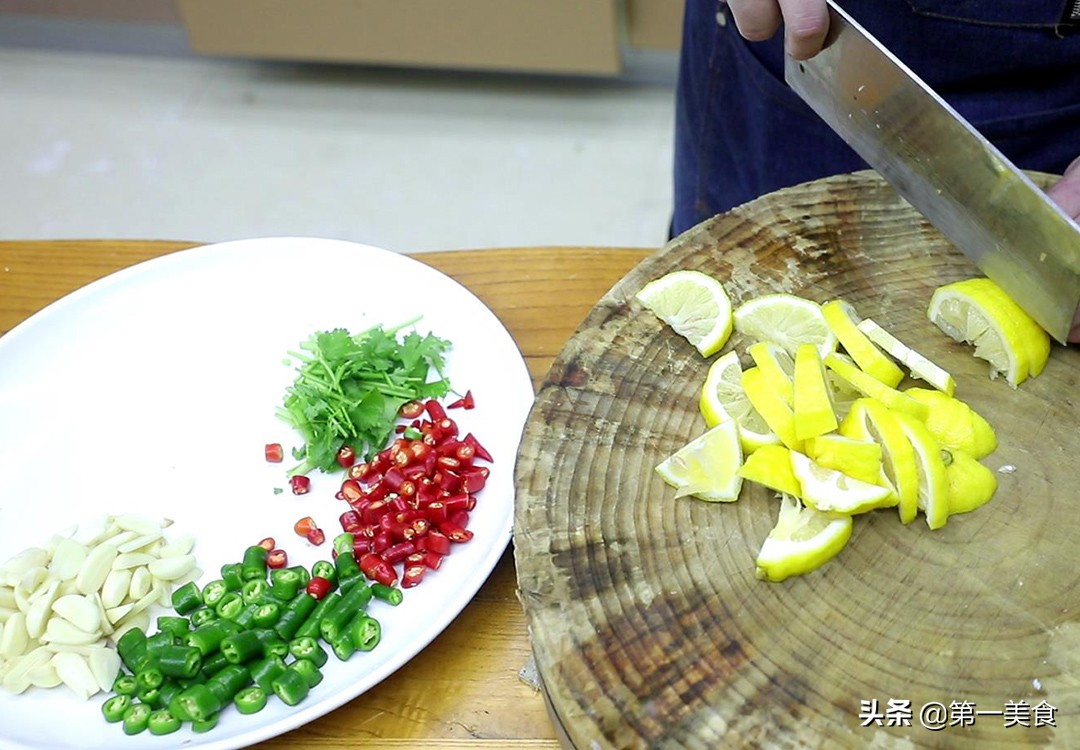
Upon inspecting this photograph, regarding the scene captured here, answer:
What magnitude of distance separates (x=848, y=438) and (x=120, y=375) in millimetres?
949

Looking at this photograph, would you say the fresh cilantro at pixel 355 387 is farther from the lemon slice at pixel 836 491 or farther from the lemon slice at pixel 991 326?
the lemon slice at pixel 991 326

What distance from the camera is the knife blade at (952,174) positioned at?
114cm

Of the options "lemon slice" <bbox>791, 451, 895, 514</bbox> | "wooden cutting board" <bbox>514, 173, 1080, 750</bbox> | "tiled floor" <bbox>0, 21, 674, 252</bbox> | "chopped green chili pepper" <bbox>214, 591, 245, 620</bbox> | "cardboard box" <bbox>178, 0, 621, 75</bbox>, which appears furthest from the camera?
"tiled floor" <bbox>0, 21, 674, 252</bbox>

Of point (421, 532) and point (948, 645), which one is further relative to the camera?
point (421, 532)

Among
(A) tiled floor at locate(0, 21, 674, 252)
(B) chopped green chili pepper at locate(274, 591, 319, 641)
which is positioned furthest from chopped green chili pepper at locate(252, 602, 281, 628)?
(A) tiled floor at locate(0, 21, 674, 252)

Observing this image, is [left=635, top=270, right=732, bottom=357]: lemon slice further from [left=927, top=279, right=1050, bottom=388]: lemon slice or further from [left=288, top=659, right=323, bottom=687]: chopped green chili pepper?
[left=288, top=659, right=323, bottom=687]: chopped green chili pepper

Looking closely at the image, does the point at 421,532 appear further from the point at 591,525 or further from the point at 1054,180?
the point at 1054,180

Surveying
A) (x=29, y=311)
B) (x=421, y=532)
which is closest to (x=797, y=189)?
(x=421, y=532)

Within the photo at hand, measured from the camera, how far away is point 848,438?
111 centimetres

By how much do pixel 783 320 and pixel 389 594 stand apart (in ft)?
1.78

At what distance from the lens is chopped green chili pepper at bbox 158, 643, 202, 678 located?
111cm

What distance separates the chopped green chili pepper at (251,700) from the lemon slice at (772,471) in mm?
537

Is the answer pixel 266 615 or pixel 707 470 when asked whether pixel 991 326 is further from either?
pixel 266 615

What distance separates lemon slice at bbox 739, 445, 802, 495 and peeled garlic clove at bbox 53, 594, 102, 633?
0.69 m
